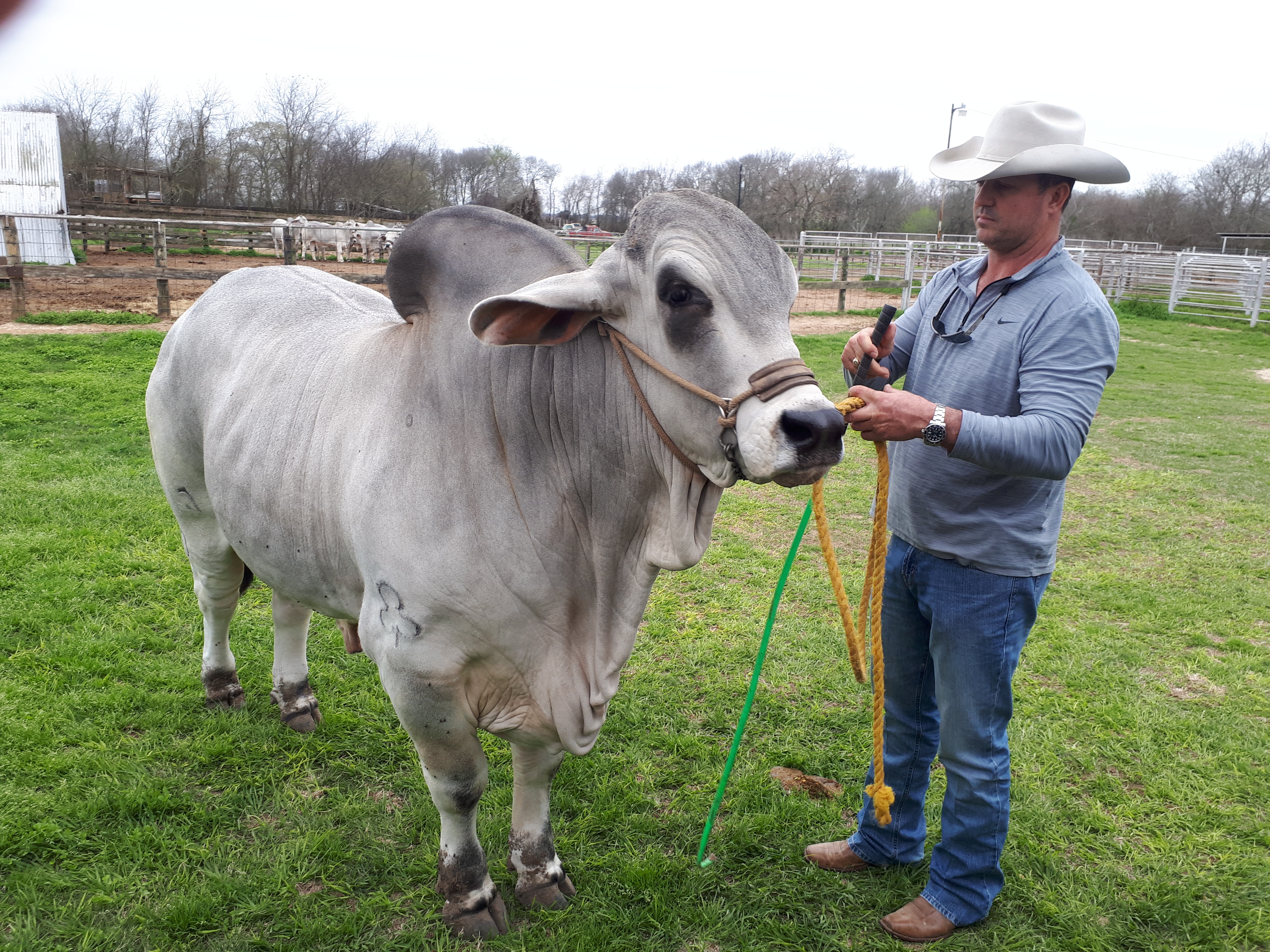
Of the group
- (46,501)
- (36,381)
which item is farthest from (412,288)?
(36,381)

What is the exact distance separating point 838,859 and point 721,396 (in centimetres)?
207

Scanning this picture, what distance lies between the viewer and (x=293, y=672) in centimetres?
389

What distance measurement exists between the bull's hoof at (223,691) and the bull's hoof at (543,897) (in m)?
1.81

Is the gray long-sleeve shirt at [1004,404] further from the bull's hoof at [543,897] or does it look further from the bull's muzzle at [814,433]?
the bull's hoof at [543,897]

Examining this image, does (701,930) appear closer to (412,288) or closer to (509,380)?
(509,380)

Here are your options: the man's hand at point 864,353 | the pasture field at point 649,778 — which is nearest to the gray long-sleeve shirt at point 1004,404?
the man's hand at point 864,353

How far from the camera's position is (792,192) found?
118 feet

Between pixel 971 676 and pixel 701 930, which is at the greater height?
pixel 971 676

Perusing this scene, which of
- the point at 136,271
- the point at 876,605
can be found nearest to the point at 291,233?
the point at 136,271

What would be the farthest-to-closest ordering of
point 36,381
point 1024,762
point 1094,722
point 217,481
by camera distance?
1. point 36,381
2. point 1094,722
3. point 1024,762
4. point 217,481

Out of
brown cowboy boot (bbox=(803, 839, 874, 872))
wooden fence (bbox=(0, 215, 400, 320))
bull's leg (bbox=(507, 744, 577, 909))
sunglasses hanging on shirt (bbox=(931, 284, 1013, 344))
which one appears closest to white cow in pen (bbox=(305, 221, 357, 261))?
wooden fence (bbox=(0, 215, 400, 320))

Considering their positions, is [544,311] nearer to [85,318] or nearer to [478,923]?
[478,923]

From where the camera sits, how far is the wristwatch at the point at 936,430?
86.8 inches

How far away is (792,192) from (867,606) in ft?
118
